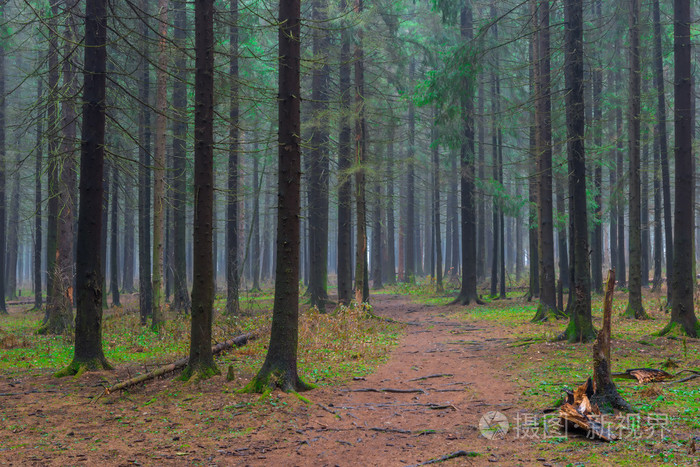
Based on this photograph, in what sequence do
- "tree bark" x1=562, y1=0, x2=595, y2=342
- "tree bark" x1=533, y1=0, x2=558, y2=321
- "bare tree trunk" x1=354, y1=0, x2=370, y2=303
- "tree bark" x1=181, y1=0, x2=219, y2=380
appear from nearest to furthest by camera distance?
"tree bark" x1=181, y1=0, x2=219, y2=380
"tree bark" x1=562, y1=0, x2=595, y2=342
"tree bark" x1=533, y1=0, x2=558, y2=321
"bare tree trunk" x1=354, y1=0, x2=370, y2=303

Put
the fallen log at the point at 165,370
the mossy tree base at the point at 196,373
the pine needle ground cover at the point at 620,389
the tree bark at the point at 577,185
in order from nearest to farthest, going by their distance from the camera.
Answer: the pine needle ground cover at the point at 620,389 → the fallen log at the point at 165,370 → the mossy tree base at the point at 196,373 → the tree bark at the point at 577,185

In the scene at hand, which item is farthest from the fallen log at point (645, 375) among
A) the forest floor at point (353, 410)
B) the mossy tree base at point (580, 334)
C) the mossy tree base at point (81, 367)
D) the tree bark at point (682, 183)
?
the mossy tree base at point (81, 367)

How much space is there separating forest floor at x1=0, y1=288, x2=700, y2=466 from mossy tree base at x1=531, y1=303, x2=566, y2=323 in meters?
3.58

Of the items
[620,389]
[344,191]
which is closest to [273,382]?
[620,389]

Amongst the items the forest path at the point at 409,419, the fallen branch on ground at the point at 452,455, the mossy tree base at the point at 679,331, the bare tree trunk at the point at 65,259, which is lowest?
the forest path at the point at 409,419

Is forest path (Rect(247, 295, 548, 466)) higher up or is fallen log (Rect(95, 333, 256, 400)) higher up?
fallen log (Rect(95, 333, 256, 400))

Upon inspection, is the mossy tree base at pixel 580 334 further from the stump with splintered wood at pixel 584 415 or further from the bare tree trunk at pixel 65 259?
the bare tree trunk at pixel 65 259

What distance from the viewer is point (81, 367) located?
9055 millimetres

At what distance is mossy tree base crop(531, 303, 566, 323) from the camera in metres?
16.1

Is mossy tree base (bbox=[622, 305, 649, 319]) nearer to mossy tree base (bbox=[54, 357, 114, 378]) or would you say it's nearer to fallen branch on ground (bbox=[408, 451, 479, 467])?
fallen branch on ground (bbox=[408, 451, 479, 467])

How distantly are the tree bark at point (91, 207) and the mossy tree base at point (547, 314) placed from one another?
12393 millimetres

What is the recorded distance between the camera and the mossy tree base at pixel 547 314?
1609 centimetres

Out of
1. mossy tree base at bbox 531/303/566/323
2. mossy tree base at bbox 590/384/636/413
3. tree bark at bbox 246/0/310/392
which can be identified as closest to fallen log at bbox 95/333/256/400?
tree bark at bbox 246/0/310/392

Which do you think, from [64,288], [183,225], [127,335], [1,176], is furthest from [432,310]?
[1,176]
